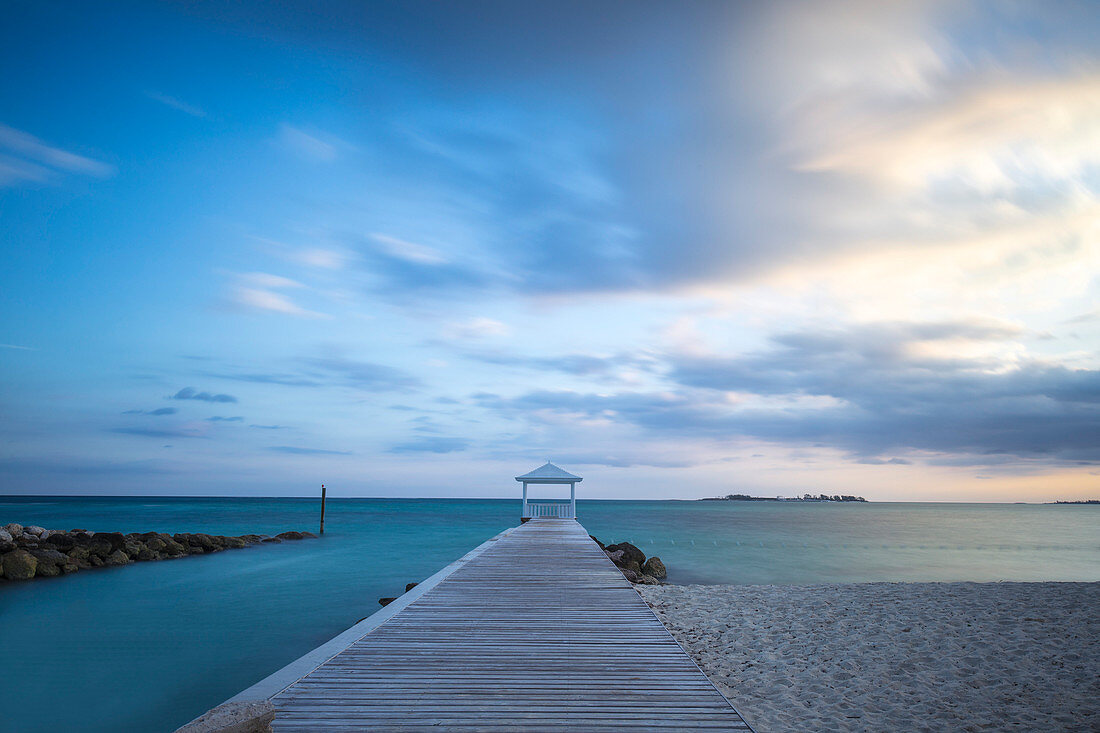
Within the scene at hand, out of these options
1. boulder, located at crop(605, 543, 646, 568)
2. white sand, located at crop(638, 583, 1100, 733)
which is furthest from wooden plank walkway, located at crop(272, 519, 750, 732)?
boulder, located at crop(605, 543, 646, 568)

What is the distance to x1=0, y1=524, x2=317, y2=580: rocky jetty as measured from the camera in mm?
16859

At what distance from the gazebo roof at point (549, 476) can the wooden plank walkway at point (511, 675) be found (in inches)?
510

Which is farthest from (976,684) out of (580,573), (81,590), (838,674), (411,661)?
(81,590)

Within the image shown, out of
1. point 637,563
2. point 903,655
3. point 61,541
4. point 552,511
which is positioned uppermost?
point 903,655

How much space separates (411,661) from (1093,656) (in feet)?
23.7

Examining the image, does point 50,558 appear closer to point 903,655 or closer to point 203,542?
point 203,542

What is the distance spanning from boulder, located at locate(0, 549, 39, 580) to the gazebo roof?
1418 centimetres

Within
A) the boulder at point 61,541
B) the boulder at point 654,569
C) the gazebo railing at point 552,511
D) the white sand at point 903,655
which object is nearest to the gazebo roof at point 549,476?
the gazebo railing at point 552,511

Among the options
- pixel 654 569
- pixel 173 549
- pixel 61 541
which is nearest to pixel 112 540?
pixel 173 549

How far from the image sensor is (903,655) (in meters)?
6.58

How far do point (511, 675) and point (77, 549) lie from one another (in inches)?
859

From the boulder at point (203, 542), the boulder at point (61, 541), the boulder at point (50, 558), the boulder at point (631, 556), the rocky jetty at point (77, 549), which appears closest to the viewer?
the boulder at point (631, 556)

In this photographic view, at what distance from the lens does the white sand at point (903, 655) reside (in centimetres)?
501

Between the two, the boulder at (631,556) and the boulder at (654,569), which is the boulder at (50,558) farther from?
the boulder at (654,569)
